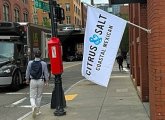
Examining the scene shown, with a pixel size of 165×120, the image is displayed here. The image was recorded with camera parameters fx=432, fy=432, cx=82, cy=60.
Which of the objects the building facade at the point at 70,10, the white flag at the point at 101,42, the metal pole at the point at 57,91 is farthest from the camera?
the building facade at the point at 70,10

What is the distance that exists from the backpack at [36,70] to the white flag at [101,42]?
3402 millimetres

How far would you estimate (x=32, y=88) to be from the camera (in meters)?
11.1

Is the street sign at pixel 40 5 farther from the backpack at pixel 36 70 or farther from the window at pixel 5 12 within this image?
the window at pixel 5 12

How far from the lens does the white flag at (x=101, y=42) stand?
7.47 meters

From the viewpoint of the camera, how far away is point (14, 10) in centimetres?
6588

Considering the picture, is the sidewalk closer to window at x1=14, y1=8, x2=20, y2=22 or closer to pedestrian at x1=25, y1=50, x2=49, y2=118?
pedestrian at x1=25, y1=50, x2=49, y2=118

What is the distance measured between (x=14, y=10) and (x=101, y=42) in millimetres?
59717

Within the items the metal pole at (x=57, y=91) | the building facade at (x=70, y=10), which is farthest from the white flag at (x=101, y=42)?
the building facade at (x=70, y=10)

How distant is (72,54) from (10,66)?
64681 millimetres

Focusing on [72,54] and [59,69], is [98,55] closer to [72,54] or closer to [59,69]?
[59,69]

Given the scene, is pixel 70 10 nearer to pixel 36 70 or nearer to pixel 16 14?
pixel 16 14

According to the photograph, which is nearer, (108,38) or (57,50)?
(108,38)

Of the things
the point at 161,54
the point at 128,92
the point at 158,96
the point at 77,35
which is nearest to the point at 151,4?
the point at 161,54

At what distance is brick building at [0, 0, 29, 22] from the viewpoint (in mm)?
60850
